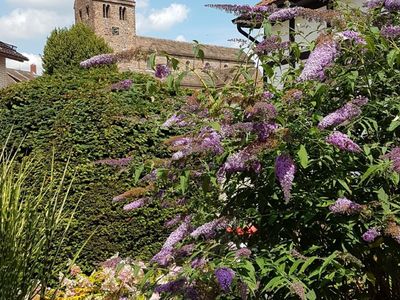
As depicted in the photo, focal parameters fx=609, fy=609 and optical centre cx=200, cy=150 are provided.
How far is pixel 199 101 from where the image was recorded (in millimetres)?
2686

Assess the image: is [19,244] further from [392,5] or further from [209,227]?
[392,5]

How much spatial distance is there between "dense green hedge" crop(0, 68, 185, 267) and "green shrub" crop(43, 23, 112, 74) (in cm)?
1861

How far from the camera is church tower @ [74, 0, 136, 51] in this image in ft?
219

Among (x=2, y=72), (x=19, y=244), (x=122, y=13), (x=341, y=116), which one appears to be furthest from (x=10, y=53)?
(x=122, y=13)

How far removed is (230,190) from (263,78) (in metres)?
0.53

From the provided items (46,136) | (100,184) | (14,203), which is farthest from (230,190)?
(46,136)

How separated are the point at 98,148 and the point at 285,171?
3.90 meters

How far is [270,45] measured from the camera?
8.45 feet

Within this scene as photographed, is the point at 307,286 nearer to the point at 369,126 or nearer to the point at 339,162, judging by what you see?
the point at 339,162

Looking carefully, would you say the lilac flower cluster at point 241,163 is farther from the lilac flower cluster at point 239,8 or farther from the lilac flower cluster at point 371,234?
the lilac flower cluster at point 239,8

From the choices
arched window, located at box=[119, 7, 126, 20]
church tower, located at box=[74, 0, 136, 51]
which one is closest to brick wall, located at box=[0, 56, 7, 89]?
church tower, located at box=[74, 0, 136, 51]

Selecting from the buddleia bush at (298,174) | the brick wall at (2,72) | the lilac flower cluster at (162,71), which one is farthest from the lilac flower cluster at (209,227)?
the brick wall at (2,72)

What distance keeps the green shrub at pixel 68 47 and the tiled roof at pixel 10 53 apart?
110 centimetres

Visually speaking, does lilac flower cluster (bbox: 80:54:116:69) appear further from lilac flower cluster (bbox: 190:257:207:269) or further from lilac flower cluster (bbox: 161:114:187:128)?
lilac flower cluster (bbox: 190:257:207:269)
